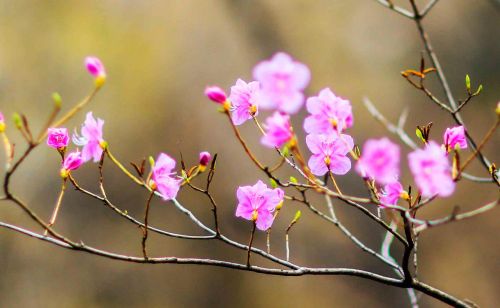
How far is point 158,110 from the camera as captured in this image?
2.55 m

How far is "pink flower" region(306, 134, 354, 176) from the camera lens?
79 centimetres

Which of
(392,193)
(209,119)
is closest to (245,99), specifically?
(392,193)

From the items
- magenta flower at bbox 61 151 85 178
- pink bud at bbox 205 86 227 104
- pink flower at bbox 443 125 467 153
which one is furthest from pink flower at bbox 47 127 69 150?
pink flower at bbox 443 125 467 153

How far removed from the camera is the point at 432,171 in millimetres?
573

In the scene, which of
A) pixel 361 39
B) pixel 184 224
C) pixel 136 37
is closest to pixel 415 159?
pixel 184 224

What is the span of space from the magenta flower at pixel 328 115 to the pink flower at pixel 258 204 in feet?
0.51

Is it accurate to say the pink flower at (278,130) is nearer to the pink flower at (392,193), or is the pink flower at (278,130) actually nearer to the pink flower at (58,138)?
the pink flower at (392,193)

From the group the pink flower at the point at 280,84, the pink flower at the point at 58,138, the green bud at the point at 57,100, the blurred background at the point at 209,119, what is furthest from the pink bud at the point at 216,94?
the blurred background at the point at 209,119

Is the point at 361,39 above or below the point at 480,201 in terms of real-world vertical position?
above

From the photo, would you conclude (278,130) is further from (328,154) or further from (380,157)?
(328,154)

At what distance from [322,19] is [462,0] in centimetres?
71

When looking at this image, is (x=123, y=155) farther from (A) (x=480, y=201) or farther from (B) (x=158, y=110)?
(A) (x=480, y=201)

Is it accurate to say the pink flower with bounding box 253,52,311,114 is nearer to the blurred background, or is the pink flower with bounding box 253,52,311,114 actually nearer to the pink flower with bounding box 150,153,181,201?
the pink flower with bounding box 150,153,181,201

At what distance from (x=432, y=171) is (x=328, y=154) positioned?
0.24m
